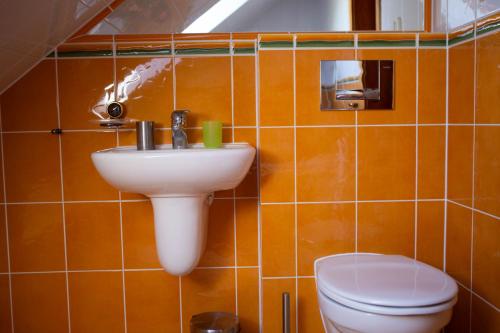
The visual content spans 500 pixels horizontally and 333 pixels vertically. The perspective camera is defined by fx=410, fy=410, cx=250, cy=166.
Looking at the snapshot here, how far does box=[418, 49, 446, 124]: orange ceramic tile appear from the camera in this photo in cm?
150

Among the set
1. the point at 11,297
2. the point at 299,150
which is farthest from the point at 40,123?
the point at 299,150

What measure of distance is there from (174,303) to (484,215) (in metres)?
1.18

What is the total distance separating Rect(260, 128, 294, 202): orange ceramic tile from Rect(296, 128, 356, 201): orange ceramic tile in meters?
0.03

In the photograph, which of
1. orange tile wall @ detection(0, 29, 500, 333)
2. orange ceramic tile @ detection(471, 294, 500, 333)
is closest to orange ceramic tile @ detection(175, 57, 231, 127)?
orange tile wall @ detection(0, 29, 500, 333)

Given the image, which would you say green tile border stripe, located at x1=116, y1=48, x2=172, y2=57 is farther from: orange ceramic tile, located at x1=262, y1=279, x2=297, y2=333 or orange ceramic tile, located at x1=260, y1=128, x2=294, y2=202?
orange ceramic tile, located at x1=262, y1=279, x2=297, y2=333

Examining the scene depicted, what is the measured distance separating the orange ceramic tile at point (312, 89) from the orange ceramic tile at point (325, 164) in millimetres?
36

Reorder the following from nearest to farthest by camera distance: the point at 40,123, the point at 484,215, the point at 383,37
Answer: the point at 484,215 < the point at 383,37 < the point at 40,123

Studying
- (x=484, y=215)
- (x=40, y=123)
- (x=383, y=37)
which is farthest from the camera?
(x=40, y=123)

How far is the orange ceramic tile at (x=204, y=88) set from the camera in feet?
5.27

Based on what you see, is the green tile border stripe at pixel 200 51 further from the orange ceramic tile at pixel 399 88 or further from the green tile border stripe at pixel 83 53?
the orange ceramic tile at pixel 399 88

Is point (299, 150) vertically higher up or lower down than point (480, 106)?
lower down

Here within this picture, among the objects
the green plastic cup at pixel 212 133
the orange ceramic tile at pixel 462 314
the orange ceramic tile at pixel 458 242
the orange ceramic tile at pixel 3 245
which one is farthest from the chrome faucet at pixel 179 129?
the orange ceramic tile at pixel 462 314

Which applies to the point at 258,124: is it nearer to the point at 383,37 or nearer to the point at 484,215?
the point at 383,37

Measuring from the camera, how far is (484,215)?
128 centimetres
